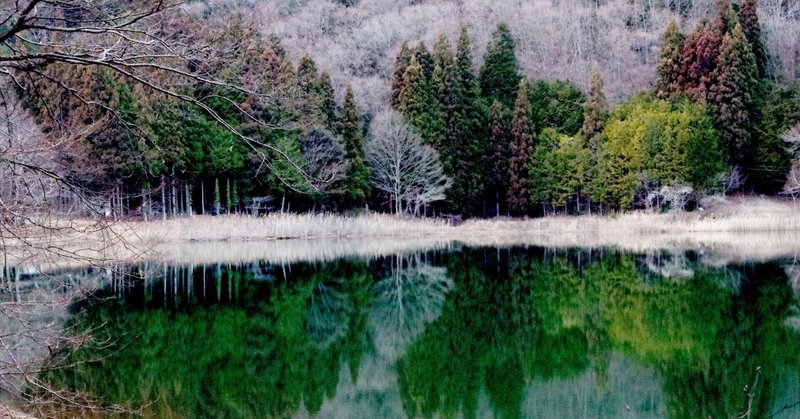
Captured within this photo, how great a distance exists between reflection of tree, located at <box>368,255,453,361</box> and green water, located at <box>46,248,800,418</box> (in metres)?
0.05

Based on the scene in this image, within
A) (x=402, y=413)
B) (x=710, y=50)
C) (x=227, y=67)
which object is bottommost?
(x=402, y=413)

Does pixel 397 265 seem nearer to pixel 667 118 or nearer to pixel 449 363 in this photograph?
pixel 449 363

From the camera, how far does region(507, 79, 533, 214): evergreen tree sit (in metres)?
36.3

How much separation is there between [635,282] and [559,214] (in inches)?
815

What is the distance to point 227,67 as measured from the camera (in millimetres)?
3770

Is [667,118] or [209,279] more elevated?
[667,118]

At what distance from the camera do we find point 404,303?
14578 millimetres

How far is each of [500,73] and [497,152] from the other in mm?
5511

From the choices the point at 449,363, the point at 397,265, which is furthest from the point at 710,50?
the point at 449,363

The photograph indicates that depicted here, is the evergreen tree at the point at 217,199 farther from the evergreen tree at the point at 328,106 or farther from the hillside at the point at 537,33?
the hillside at the point at 537,33

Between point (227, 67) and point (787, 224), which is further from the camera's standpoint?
point (787, 224)

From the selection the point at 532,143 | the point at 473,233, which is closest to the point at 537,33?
the point at 532,143

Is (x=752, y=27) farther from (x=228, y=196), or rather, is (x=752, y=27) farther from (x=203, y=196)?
(x=203, y=196)

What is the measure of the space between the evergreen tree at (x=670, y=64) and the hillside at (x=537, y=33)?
6.24 m
